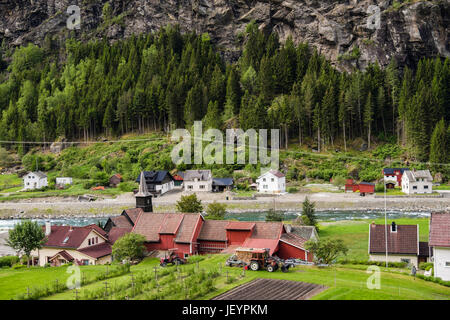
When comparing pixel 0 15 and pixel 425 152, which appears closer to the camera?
pixel 425 152

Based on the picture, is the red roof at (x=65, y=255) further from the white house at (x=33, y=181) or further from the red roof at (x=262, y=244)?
the white house at (x=33, y=181)

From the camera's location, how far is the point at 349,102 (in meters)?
84.1

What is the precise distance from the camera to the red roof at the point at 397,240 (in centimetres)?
2956

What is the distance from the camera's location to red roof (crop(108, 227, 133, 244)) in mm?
36375

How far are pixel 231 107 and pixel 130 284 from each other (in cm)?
7413

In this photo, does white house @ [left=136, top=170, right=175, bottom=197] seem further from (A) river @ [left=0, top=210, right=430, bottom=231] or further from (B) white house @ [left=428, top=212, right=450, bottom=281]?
(B) white house @ [left=428, top=212, right=450, bottom=281]

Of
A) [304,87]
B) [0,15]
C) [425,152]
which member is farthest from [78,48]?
[425,152]

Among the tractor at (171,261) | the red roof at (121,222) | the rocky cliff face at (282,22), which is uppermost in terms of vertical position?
the rocky cliff face at (282,22)

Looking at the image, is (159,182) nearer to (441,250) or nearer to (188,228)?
(188,228)

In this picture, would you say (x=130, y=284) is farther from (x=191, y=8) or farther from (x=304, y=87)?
(x=191, y=8)

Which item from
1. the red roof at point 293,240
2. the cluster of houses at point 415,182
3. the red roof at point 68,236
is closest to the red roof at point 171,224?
the red roof at point 68,236

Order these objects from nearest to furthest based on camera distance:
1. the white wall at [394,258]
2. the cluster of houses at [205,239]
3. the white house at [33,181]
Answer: the white wall at [394,258]
the cluster of houses at [205,239]
the white house at [33,181]

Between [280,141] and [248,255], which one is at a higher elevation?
[280,141]

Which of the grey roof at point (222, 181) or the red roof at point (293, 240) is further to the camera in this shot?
the grey roof at point (222, 181)
